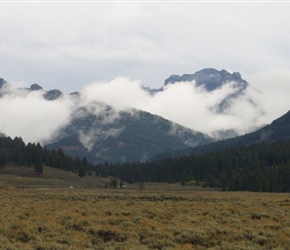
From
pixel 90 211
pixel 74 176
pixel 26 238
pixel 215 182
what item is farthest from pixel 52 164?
pixel 26 238

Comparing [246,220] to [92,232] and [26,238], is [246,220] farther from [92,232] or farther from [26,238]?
[26,238]

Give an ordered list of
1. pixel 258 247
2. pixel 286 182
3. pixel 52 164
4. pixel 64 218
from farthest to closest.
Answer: pixel 52 164
pixel 286 182
pixel 64 218
pixel 258 247

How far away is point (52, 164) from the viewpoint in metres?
199

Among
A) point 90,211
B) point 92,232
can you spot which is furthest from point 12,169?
point 92,232

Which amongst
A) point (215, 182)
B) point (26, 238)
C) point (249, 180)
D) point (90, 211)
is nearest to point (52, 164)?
point (215, 182)

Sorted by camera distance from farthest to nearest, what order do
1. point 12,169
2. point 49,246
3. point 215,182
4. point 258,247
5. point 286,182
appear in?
point 12,169 → point 215,182 → point 286,182 → point 258,247 → point 49,246

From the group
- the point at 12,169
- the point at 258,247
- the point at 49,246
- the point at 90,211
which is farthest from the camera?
the point at 12,169

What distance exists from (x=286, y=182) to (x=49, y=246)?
426ft

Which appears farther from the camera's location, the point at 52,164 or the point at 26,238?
the point at 52,164

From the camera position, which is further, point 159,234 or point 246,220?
point 246,220

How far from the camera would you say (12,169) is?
178m

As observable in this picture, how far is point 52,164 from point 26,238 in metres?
182

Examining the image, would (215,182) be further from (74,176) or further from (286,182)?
(74,176)

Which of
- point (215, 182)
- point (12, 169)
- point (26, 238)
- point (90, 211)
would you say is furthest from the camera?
point (12, 169)
